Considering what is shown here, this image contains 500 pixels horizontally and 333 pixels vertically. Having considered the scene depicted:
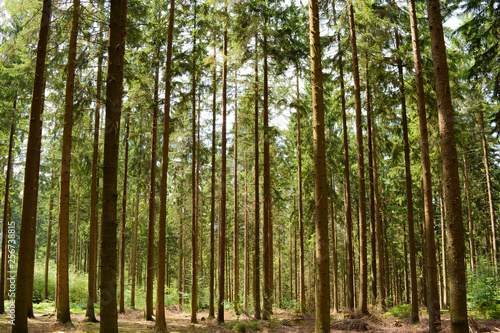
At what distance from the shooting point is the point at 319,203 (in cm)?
811

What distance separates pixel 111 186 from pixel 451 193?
6153 millimetres

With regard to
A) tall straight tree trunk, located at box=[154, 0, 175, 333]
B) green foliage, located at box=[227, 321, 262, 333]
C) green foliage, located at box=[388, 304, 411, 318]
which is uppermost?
tall straight tree trunk, located at box=[154, 0, 175, 333]

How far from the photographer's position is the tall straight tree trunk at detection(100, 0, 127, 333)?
602 cm

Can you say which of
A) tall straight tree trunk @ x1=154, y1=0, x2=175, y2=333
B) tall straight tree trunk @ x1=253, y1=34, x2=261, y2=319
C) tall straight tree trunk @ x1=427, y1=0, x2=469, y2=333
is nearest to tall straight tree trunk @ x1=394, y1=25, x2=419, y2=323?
tall straight tree trunk @ x1=253, y1=34, x2=261, y2=319

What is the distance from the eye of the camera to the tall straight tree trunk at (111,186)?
6016 mm

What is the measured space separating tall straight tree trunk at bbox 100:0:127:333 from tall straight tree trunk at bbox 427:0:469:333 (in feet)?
19.3

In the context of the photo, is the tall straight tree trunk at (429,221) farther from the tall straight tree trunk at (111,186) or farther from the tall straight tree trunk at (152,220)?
the tall straight tree trunk at (152,220)

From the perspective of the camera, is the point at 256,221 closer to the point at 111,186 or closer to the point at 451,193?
the point at 111,186

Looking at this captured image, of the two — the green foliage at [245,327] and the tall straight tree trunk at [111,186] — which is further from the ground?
the tall straight tree trunk at [111,186]

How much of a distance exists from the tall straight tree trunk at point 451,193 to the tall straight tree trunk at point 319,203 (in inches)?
94.5

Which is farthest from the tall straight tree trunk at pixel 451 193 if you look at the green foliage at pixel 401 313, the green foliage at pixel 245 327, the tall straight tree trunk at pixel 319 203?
the green foliage at pixel 401 313

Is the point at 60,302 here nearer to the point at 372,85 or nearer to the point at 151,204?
the point at 151,204

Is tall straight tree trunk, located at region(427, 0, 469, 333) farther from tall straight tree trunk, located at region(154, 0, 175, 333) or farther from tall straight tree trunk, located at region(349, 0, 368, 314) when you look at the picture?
tall straight tree trunk, located at region(154, 0, 175, 333)

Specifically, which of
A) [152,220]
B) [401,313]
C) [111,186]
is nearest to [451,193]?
[111,186]
